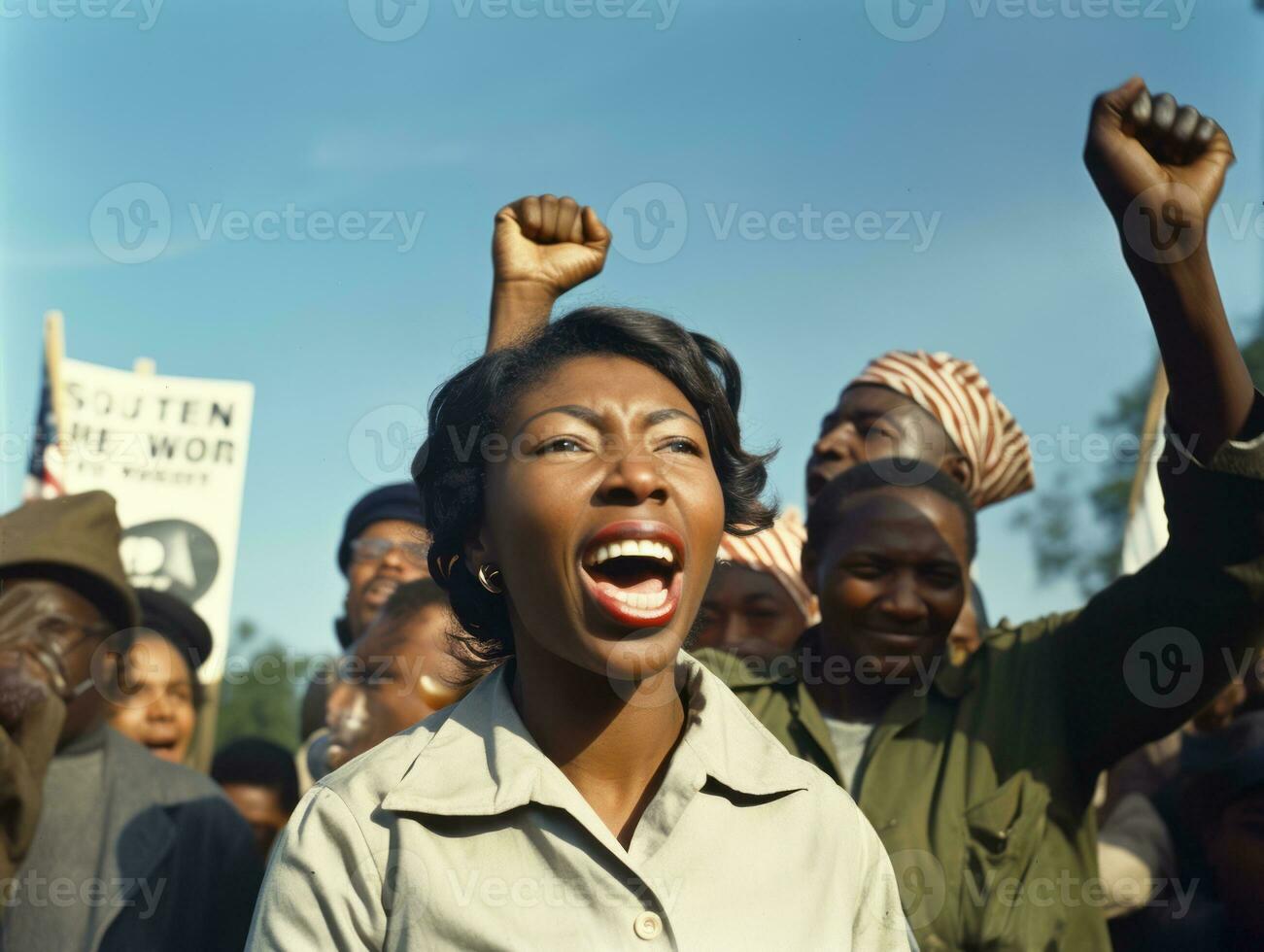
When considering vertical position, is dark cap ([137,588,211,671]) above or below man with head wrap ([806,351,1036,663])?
below

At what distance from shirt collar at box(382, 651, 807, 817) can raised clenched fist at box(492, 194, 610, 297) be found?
114 centimetres

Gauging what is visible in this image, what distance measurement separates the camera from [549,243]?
3367mm

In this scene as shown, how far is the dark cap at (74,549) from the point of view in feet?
A: 12.8

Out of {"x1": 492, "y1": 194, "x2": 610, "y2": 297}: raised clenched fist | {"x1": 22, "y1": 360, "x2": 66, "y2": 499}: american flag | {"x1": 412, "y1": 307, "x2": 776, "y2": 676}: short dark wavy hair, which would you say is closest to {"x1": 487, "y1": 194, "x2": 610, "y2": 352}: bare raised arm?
{"x1": 492, "y1": 194, "x2": 610, "y2": 297}: raised clenched fist

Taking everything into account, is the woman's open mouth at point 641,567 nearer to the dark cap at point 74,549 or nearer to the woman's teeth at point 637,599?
the woman's teeth at point 637,599

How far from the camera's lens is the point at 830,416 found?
202 inches

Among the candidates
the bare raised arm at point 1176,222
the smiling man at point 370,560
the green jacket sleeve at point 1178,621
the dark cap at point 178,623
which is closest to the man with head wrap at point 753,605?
the smiling man at point 370,560

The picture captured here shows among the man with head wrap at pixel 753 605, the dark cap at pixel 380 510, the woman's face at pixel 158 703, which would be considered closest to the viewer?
the man with head wrap at pixel 753 605

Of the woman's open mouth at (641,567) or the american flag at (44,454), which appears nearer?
the woman's open mouth at (641,567)

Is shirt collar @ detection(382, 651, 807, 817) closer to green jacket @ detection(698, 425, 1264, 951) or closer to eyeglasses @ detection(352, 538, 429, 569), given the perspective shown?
green jacket @ detection(698, 425, 1264, 951)

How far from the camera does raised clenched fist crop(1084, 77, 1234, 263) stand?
2.68 metres

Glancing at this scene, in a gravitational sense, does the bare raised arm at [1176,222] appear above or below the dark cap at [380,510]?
above

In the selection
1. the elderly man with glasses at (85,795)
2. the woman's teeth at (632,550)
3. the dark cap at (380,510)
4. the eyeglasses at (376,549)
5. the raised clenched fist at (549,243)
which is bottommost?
the elderly man with glasses at (85,795)

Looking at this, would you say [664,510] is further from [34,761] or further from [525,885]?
[34,761]
